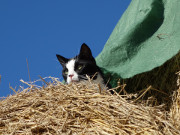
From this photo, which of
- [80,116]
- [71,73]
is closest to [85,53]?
[71,73]

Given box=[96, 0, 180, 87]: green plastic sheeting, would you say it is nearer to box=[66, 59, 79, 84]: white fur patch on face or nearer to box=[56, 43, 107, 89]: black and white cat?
box=[56, 43, 107, 89]: black and white cat

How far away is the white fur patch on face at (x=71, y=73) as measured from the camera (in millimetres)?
2596

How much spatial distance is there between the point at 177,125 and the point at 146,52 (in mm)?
855

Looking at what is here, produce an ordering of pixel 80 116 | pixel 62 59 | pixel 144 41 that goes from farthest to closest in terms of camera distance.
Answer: pixel 62 59
pixel 144 41
pixel 80 116

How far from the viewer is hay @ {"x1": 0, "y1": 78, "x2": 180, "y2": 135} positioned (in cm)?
160

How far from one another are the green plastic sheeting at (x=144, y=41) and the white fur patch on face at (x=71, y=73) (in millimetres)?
284

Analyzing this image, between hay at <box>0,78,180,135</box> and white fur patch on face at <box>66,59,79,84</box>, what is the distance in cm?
65

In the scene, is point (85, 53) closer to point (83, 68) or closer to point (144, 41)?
point (83, 68)

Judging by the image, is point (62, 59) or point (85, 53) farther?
point (62, 59)

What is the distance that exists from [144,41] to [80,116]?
3.69ft

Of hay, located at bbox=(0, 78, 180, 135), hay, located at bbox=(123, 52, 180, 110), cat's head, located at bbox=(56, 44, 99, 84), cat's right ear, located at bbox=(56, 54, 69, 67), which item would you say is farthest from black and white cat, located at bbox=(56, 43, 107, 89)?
hay, located at bbox=(0, 78, 180, 135)

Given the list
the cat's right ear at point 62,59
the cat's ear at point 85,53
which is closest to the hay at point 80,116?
the cat's ear at point 85,53

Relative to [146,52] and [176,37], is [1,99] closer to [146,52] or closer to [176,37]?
[146,52]

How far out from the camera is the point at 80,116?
66.6 inches
